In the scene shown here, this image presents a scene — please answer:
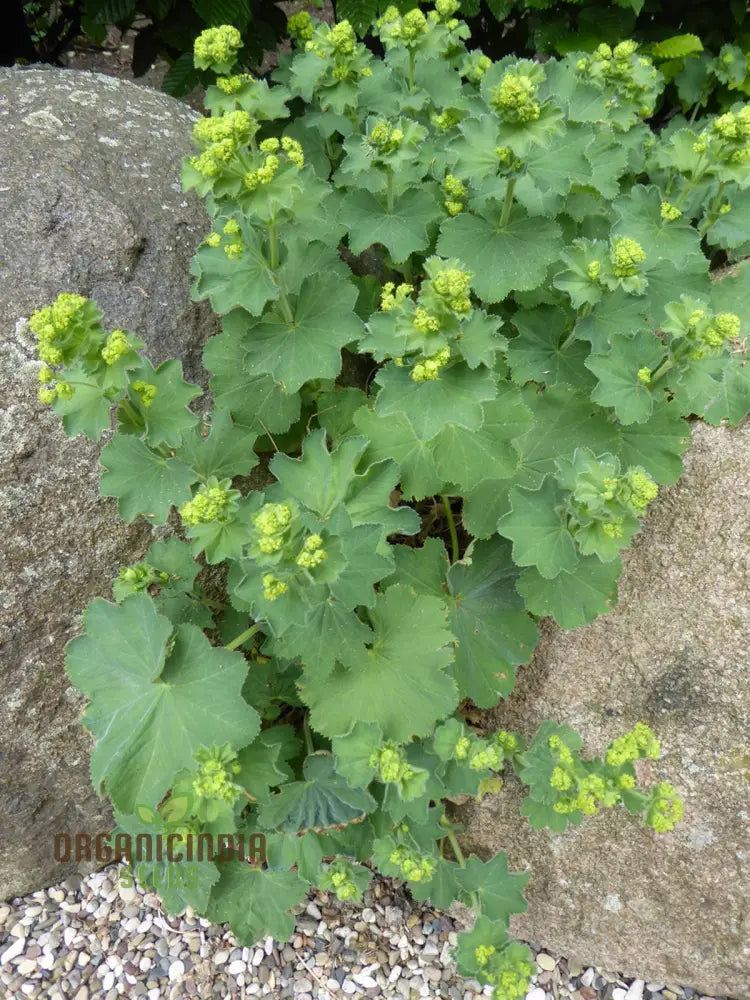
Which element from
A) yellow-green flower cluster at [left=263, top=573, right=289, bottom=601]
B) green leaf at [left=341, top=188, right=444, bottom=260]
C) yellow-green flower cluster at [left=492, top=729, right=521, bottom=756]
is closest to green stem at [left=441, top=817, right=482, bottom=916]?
yellow-green flower cluster at [left=492, top=729, right=521, bottom=756]

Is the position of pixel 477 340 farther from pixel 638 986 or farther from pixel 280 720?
pixel 638 986

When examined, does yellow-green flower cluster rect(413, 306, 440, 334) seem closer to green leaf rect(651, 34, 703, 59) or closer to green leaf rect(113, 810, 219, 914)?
green leaf rect(113, 810, 219, 914)

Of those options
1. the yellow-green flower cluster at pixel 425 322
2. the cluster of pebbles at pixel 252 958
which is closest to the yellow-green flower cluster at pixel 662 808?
the cluster of pebbles at pixel 252 958

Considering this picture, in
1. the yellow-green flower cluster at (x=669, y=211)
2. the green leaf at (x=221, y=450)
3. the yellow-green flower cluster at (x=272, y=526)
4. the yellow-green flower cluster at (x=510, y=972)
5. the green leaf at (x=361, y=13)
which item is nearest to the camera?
the yellow-green flower cluster at (x=272, y=526)

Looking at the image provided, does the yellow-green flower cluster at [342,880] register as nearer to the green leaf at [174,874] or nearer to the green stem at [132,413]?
the green leaf at [174,874]

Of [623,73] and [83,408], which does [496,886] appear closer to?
[83,408]
